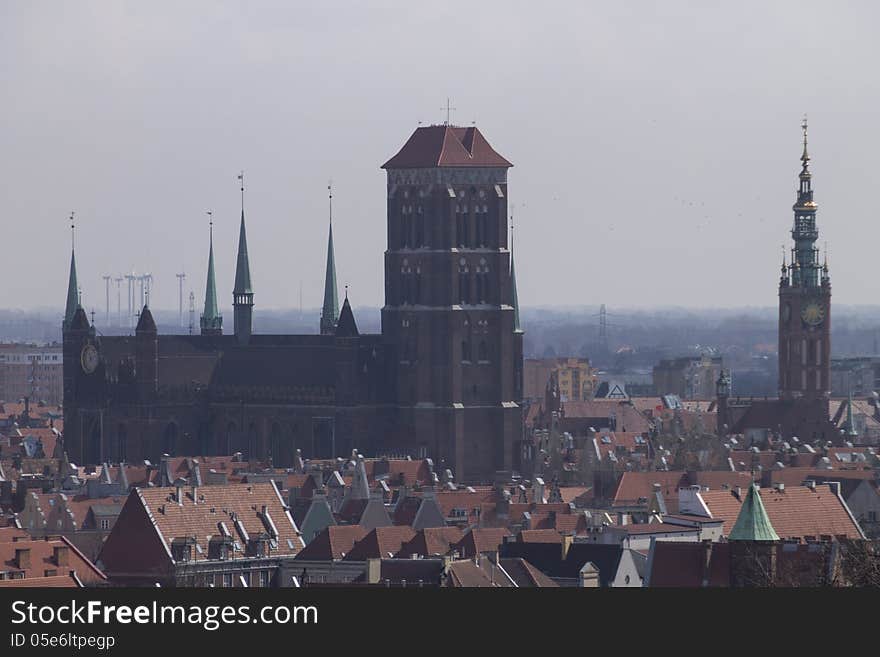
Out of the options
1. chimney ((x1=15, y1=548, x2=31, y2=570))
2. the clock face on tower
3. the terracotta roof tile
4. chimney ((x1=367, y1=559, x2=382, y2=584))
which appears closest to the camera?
chimney ((x1=15, y1=548, x2=31, y2=570))

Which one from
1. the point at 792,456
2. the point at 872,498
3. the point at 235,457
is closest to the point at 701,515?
the point at 872,498

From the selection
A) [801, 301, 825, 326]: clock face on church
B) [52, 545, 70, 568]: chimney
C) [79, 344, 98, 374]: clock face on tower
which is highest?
[801, 301, 825, 326]: clock face on church

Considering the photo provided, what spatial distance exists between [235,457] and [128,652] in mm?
119145

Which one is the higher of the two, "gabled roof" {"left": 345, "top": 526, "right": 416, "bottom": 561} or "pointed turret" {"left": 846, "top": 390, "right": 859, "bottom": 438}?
"pointed turret" {"left": 846, "top": 390, "right": 859, "bottom": 438}

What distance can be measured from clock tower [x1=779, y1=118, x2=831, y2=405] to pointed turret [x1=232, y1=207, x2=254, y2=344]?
87.6ft

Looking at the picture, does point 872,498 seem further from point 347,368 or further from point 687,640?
point 687,640

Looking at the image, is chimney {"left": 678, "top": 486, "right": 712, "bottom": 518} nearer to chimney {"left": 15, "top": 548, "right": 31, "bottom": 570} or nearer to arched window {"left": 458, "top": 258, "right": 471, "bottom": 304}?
chimney {"left": 15, "top": 548, "right": 31, "bottom": 570}

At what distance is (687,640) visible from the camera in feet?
68.4

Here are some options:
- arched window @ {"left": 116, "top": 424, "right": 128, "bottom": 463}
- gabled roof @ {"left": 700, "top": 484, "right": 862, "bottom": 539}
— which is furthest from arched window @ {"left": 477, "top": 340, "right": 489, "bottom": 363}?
gabled roof @ {"left": 700, "top": 484, "right": 862, "bottom": 539}

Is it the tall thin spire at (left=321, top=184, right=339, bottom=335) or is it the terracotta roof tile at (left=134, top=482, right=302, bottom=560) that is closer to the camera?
the terracotta roof tile at (left=134, top=482, right=302, bottom=560)

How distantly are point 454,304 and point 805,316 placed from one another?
2914cm

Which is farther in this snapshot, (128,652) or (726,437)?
(726,437)

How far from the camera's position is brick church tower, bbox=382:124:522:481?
466ft

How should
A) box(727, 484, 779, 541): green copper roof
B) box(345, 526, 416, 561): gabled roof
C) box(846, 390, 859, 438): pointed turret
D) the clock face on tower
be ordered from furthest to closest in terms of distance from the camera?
1. box(846, 390, 859, 438): pointed turret
2. the clock face on tower
3. box(345, 526, 416, 561): gabled roof
4. box(727, 484, 779, 541): green copper roof
